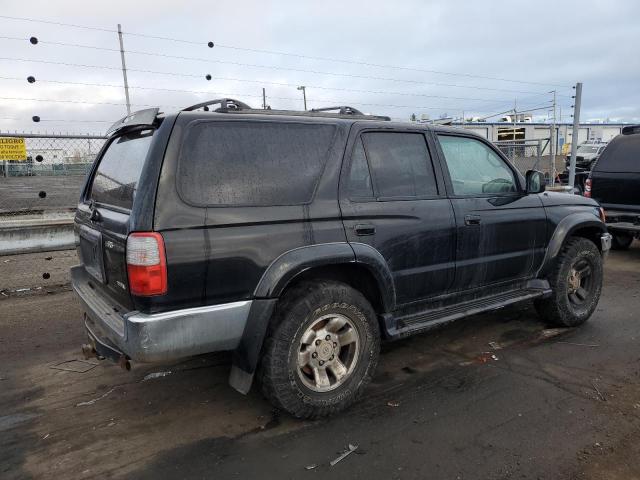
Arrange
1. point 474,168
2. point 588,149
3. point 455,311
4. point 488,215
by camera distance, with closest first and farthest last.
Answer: point 455,311, point 488,215, point 474,168, point 588,149

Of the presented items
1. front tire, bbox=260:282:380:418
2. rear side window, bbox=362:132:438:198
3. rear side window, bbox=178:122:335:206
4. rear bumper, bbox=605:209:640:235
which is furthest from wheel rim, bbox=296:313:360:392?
rear bumper, bbox=605:209:640:235

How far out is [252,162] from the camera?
295 centimetres

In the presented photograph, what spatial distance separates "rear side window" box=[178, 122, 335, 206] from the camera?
2.77 meters

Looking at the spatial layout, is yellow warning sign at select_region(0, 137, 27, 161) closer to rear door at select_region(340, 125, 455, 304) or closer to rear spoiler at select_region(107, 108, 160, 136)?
rear spoiler at select_region(107, 108, 160, 136)

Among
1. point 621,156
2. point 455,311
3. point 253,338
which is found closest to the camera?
point 253,338

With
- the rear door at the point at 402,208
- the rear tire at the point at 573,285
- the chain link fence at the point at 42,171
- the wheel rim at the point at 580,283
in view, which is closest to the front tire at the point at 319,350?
the rear door at the point at 402,208

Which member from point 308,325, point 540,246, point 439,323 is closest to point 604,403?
point 439,323

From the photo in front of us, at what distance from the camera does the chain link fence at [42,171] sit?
20.3 ft

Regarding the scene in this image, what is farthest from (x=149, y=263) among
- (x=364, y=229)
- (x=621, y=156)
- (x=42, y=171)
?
(x=621, y=156)

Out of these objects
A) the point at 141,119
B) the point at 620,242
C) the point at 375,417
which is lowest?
the point at 375,417

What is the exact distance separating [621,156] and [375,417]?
704 cm

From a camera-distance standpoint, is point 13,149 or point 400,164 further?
point 13,149

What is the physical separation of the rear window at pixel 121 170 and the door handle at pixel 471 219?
7.75 ft

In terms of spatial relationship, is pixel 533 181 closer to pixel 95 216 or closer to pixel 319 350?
pixel 319 350
